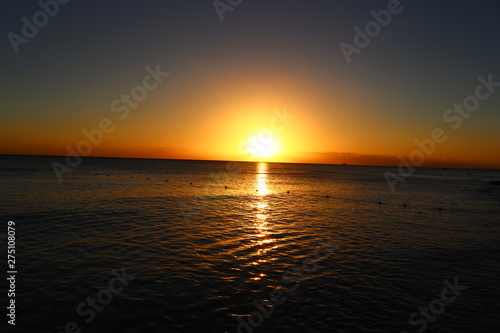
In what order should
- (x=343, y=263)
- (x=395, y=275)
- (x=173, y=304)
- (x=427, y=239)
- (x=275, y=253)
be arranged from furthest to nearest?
(x=427, y=239) → (x=275, y=253) → (x=343, y=263) → (x=395, y=275) → (x=173, y=304)

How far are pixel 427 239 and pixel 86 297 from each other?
27.0m

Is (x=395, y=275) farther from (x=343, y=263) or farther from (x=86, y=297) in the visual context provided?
(x=86, y=297)

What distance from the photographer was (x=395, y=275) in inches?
658

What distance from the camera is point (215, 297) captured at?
13359 millimetres

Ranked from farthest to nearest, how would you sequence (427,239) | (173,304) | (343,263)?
(427,239) < (343,263) < (173,304)

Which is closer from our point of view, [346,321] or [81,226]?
[346,321]

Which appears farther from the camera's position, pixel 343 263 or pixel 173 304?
pixel 343 263

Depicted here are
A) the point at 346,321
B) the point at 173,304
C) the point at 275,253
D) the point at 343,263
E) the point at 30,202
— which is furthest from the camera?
the point at 30,202

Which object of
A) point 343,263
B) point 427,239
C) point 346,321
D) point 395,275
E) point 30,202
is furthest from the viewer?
point 30,202

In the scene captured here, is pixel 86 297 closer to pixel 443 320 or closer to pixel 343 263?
pixel 343 263

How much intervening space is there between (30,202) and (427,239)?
156 ft

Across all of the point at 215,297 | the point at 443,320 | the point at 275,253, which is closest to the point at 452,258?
the point at 443,320

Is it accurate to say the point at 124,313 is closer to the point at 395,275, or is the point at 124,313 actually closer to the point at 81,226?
the point at 395,275

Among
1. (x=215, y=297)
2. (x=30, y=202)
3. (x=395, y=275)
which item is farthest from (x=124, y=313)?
(x=30, y=202)
